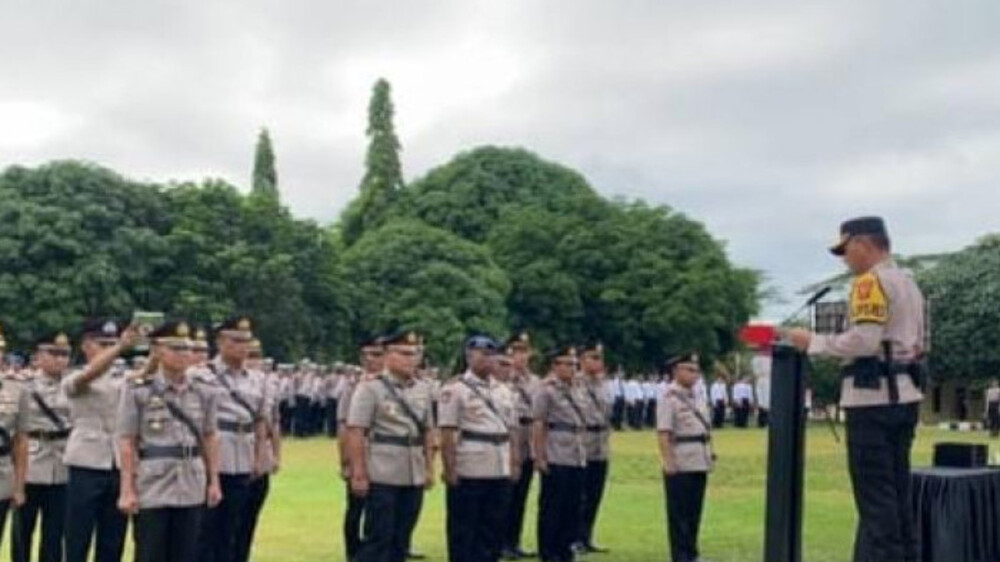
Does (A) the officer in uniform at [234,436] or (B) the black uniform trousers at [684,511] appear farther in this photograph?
(B) the black uniform trousers at [684,511]

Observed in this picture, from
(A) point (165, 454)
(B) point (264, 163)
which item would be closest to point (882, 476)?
(A) point (165, 454)

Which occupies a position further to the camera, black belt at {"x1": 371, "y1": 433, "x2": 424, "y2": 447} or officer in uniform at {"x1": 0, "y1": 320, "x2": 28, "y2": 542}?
black belt at {"x1": 371, "y1": 433, "x2": 424, "y2": 447}

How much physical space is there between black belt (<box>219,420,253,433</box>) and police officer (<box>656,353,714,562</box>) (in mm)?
3386

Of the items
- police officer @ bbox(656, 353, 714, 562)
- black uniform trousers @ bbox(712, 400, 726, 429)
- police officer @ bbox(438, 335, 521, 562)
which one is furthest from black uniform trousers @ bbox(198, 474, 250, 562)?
black uniform trousers @ bbox(712, 400, 726, 429)

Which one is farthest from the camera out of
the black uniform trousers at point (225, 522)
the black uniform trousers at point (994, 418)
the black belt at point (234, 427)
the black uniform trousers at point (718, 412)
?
the black uniform trousers at point (718, 412)

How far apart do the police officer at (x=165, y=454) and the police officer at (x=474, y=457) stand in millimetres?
2923

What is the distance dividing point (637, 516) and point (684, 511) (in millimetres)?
4454

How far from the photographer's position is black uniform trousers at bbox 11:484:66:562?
10180 mm

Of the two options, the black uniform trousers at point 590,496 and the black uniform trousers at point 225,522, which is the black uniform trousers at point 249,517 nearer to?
the black uniform trousers at point 225,522

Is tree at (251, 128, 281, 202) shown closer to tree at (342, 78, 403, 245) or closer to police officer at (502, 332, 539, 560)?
tree at (342, 78, 403, 245)

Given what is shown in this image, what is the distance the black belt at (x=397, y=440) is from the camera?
31.9 ft

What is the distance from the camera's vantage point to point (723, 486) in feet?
65.7

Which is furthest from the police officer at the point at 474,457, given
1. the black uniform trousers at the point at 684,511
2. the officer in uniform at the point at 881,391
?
the officer in uniform at the point at 881,391

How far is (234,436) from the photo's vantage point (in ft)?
33.9
